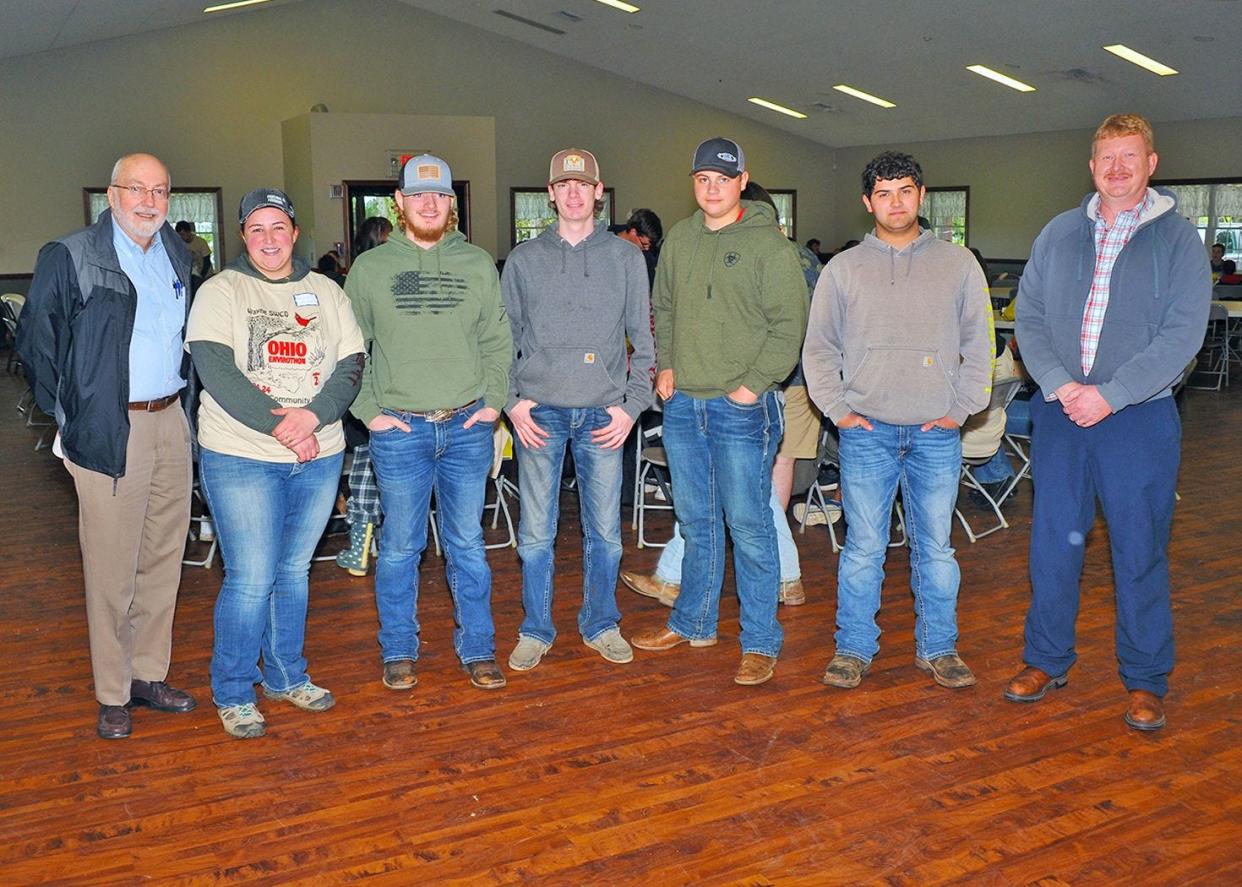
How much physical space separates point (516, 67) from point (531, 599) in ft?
50.8

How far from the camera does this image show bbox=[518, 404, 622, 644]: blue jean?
12.2 ft

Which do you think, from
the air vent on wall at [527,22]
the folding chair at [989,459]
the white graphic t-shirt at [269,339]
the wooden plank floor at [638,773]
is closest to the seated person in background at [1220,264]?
the air vent on wall at [527,22]

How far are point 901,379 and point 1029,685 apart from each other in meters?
1.04

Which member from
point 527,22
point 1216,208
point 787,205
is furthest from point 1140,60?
point 527,22

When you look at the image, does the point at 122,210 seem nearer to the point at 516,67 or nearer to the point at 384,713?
the point at 384,713

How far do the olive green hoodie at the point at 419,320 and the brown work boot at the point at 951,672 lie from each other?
1728mm

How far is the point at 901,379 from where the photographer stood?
→ 3502 millimetres

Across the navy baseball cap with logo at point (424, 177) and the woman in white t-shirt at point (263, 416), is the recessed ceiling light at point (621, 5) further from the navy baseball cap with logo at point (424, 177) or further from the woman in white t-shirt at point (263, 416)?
the woman in white t-shirt at point (263, 416)

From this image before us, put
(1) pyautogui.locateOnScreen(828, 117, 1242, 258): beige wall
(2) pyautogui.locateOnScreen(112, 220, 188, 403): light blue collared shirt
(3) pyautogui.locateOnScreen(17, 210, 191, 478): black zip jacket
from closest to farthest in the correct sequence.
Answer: (3) pyautogui.locateOnScreen(17, 210, 191, 478): black zip jacket < (2) pyautogui.locateOnScreen(112, 220, 188, 403): light blue collared shirt < (1) pyautogui.locateOnScreen(828, 117, 1242, 258): beige wall

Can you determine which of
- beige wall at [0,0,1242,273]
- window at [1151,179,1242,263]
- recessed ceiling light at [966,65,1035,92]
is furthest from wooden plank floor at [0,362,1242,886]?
window at [1151,179,1242,263]

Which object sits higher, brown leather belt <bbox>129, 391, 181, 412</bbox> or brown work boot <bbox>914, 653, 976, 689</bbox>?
brown leather belt <bbox>129, 391, 181, 412</bbox>

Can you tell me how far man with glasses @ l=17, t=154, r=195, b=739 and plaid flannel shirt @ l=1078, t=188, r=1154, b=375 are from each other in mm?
2625

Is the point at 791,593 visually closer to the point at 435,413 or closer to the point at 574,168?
the point at 435,413

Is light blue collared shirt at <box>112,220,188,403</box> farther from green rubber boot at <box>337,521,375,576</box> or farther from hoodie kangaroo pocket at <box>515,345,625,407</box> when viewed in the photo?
green rubber boot at <box>337,521,375,576</box>
